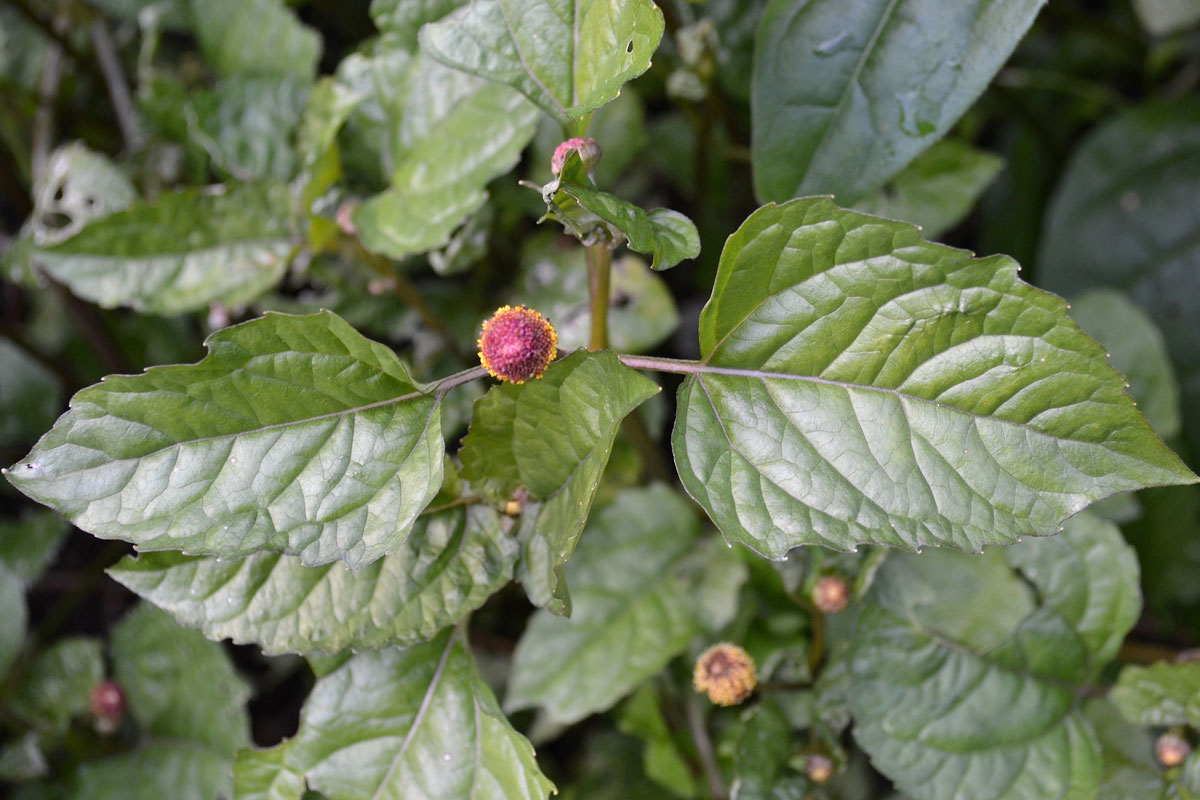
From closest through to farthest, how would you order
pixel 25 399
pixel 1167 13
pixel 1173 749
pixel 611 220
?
1. pixel 611 220
2. pixel 1173 749
3. pixel 1167 13
4. pixel 25 399

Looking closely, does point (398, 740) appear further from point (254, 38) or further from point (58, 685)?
point (254, 38)

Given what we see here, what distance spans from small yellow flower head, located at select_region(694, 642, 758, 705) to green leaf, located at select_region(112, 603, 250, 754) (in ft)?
2.74

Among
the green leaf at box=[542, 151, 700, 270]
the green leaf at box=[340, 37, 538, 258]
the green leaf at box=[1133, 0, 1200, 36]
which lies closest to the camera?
the green leaf at box=[542, 151, 700, 270]

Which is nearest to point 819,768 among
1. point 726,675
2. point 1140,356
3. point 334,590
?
point 726,675

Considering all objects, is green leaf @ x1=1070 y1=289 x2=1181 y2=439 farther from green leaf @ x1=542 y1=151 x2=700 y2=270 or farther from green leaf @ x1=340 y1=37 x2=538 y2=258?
green leaf @ x1=340 y1=37 x2=538 y2=258

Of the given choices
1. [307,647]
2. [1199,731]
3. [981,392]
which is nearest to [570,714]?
[307,647]

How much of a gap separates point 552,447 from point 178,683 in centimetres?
108

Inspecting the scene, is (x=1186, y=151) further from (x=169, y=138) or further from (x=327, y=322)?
(x=169, y=138)

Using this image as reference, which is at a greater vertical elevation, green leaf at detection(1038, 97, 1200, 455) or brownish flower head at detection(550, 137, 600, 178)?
brownish flower head at detection(550, 137, 600, 178)

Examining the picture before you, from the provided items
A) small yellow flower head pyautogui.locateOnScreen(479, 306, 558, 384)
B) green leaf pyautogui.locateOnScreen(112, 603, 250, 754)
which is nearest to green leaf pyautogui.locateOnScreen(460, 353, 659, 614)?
small yellow flower head pyautogui.locateOnScreen(479, 306, 558, 384)

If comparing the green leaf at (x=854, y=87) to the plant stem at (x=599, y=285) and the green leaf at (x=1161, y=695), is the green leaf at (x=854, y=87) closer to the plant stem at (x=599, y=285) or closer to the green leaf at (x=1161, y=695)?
the plant stem at (x=599, y=285)

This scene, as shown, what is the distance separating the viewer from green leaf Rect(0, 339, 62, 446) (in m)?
2.00

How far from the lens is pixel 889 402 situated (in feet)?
3.33

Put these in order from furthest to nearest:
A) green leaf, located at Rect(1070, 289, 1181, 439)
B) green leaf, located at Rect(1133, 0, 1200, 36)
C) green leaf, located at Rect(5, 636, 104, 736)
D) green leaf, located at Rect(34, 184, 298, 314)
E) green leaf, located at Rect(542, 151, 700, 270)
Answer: green leaf, located at Rect(1133, 0, 1200, 36)
green leaf, located at Rect(5, 636, 104, 736)
green leaf, located at Rect(1070, 289, 1181, 439)
green leaf, located at Rect(34, 184, 298, 314)
green leaf, located at Rect(542, 151, 700, 270)
